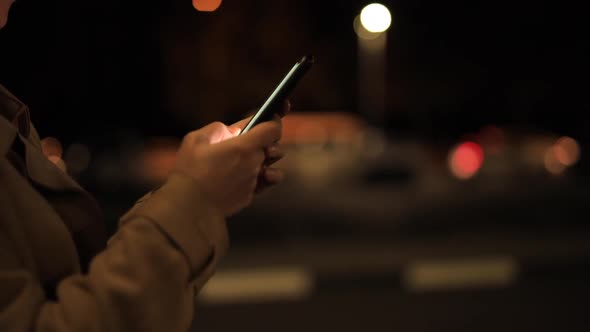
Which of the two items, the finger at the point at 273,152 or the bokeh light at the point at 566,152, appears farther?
the bokeh light at the point at 566,152

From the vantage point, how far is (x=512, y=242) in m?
8.87

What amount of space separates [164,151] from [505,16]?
1213 centimetres

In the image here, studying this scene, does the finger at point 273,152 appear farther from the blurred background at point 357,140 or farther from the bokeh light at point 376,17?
the bokeh light at point 376,17

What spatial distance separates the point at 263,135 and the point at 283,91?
0.54ft

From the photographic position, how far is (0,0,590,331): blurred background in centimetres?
668

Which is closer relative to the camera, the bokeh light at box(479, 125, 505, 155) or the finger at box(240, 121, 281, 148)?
the finger at box(240, 121, 281, 148)

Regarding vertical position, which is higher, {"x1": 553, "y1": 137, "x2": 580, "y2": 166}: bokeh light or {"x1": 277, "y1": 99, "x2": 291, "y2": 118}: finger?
{"x1": 277, "y1": 99, "x2": 291, "y2": 118}: finger

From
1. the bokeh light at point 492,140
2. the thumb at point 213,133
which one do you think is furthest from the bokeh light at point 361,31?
the thumb at point 213,133

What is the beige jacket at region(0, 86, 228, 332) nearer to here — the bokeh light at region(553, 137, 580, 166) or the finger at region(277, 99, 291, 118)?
the finger at region(277, 99, 291, 118)

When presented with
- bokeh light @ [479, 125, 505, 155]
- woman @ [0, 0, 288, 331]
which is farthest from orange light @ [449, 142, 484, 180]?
woman @ [0, 0, 288, 331]

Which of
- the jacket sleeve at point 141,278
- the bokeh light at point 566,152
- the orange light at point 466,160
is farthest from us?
the bokeh light at point 566,152

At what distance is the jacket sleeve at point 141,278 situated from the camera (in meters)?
0.91

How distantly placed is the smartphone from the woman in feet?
0.32

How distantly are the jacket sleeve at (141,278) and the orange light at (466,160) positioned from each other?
13188 mm
